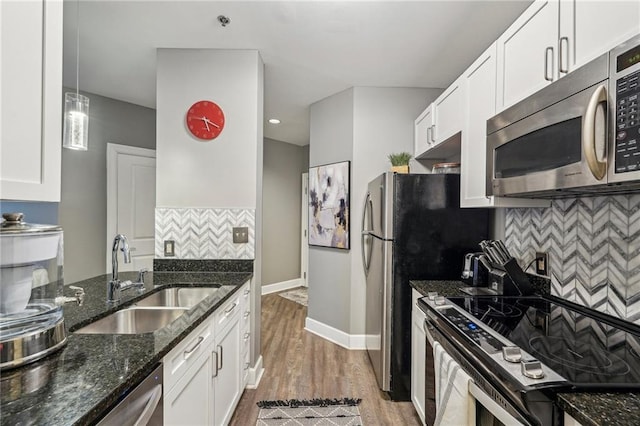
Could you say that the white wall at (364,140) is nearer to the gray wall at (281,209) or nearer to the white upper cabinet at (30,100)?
the gray wall at (281,209)

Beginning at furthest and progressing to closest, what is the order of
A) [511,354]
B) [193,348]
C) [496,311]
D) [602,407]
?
1. [496,311]
2. [193,348]
3. [511,354]
4. [602,407]

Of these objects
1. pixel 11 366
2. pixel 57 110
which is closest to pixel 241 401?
pixel 11 366

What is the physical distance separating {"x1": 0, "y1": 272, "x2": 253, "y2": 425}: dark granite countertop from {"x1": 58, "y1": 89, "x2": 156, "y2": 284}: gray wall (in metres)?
2.16

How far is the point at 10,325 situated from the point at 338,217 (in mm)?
2630

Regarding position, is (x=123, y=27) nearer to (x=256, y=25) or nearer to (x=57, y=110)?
(x=256, y=25)

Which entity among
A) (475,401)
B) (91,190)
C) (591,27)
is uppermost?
(591,27)

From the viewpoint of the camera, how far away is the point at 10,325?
3.02ft

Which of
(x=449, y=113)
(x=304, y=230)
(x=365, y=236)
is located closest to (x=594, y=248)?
(x=449, y=113)

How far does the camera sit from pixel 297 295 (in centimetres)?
514

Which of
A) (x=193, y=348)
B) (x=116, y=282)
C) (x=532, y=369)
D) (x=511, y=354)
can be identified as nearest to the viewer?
(x=532, y=369)

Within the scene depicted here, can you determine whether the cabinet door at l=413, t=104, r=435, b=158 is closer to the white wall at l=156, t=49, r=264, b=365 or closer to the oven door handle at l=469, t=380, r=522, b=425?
the white wall at l=156, t=49, r=264, b=365

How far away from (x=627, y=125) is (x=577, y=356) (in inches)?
29.1

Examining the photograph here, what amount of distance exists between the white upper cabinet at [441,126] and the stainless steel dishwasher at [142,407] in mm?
2122

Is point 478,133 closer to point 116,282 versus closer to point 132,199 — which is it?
point 116,282
